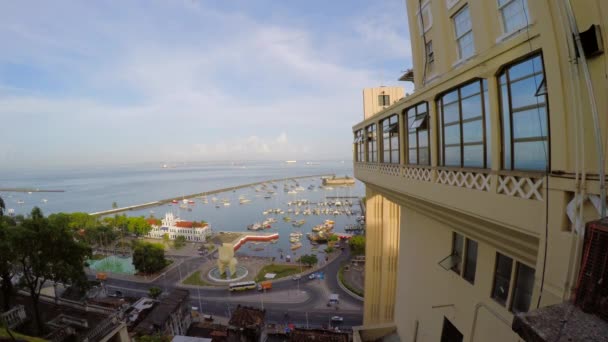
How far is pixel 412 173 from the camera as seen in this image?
5262mm

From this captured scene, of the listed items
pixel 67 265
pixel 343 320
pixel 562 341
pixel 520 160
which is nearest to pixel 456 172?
pixel 520 160

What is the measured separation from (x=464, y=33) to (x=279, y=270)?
2899cm

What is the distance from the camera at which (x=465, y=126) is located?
13.1 ft

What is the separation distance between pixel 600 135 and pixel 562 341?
171cm

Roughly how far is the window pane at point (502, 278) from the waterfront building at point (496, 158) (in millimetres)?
22

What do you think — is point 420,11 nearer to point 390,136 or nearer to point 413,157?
point 390,136

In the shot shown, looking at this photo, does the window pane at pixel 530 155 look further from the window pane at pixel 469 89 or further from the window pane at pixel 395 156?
the window pane at pixel 395 156

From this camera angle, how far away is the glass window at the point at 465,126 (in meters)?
3.61

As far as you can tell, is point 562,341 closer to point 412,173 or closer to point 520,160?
point 520,160

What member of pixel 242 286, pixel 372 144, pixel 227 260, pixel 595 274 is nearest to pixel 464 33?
pixel 372 144

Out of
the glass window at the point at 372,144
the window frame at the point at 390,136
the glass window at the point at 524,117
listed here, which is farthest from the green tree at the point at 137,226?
the glass window at the point at 524,117

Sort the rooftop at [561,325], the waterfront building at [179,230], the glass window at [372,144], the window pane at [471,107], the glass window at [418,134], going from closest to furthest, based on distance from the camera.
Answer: the rooftop at [561,325], the window pane at [471,107], the glass window at [418,134], the glass window at [372,144], the waterfront building at [179,230]

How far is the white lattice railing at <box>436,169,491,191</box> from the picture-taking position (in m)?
3.42

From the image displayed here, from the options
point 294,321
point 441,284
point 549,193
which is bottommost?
point 294,321
